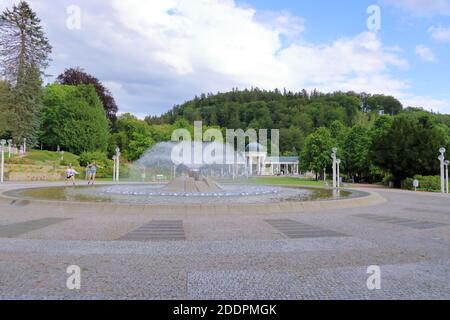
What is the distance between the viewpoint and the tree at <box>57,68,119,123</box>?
280 feet

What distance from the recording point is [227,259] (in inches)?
303

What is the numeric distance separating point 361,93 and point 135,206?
19106cm

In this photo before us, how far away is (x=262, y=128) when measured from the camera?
12656cm

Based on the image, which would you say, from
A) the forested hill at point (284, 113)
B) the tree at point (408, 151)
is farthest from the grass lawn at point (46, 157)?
the forested hill at point (284, 113)

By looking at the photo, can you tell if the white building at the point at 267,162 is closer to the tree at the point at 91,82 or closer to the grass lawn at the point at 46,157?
the tree at the point at 91,82

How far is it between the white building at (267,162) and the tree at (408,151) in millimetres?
62011

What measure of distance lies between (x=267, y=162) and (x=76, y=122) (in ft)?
184

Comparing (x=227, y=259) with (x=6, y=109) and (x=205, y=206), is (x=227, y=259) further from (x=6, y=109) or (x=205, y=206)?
(x=6, y=109)

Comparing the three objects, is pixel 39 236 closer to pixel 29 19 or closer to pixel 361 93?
pixel 29 19

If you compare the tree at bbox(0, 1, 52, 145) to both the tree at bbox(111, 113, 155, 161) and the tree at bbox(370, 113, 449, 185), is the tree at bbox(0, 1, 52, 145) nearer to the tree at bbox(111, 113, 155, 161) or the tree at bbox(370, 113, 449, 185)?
the tree at bbox(111, 113, 155, 161)

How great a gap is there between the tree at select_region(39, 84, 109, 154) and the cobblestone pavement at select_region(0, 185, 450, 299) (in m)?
59.4

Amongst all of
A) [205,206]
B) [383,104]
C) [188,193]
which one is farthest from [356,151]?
[383,104]

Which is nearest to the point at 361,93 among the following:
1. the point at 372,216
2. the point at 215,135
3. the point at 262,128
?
the point at 262,128

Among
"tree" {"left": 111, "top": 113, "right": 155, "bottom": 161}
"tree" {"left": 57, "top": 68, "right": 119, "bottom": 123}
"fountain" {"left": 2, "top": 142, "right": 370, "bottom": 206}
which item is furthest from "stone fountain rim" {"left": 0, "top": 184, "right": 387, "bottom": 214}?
"tree" {"left": 57, "top": 68, "right": 119, "bottom": 123}
